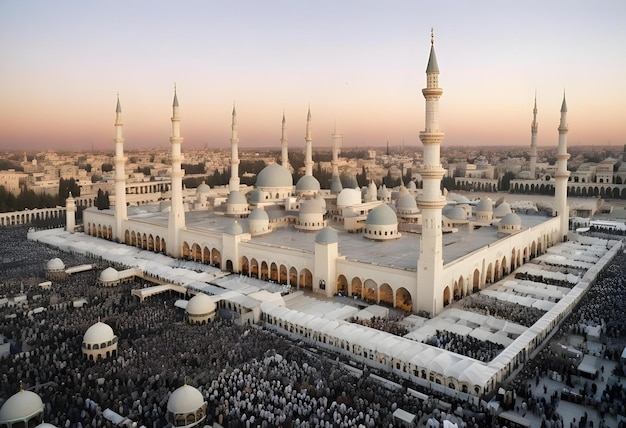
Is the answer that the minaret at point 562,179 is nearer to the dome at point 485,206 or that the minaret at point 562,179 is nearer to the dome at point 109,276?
the dome at point 485,206

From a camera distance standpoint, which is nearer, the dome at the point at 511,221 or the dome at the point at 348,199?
the dome at the point at 511,221

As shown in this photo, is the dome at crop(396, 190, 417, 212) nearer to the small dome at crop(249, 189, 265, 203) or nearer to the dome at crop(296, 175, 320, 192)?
the dome at crop(296, 175, 320, 192)

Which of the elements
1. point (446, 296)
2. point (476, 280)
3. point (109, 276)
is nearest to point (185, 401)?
point (446, 296)

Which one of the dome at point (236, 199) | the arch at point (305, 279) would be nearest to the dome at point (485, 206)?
the arch at point (305, 279)

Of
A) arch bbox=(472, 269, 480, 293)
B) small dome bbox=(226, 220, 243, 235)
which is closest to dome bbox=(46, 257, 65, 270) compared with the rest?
small dome bbox=(226, 220, 243, 235)

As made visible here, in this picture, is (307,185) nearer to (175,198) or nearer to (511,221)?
(175,198)

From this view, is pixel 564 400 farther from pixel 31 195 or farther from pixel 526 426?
pixel 31 195

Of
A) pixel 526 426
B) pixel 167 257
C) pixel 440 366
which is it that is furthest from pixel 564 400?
pixel 167 257
